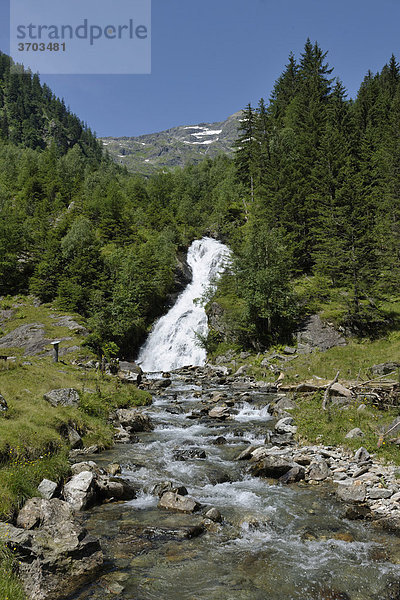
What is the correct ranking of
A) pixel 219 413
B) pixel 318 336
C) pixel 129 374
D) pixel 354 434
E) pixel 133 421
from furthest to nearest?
pixel 318 336, pixel 129 374, pixel 219 413, pixel 133 421, pixel 354 434

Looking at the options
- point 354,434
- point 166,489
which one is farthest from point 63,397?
point 354,434

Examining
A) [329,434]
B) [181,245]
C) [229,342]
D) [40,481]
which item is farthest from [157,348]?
→ [40,481]

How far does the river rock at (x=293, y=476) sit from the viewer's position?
11758 mm

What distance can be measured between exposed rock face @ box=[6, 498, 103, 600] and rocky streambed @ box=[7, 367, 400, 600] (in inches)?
2.2

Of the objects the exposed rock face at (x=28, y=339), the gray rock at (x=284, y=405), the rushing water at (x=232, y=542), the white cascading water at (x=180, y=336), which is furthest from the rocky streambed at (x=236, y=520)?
the white cascading water at (x=180, y=336)

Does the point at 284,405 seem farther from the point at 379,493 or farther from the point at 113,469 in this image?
the point at 113,469

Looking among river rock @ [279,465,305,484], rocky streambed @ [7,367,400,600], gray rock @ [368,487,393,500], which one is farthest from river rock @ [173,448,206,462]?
gray rock @ [368,487,393,500]

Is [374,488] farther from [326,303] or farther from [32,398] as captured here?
[326,303]

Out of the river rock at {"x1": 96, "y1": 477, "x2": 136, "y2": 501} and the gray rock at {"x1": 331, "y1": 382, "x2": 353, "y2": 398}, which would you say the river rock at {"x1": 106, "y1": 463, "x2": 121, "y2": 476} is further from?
the gray rock at {"x1": 331, "y1": 382, "x2": 353, "y2": 398}

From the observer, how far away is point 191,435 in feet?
56.4

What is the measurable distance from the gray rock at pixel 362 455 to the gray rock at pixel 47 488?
9810 mm

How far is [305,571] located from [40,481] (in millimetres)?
7187

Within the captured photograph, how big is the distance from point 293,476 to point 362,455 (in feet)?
8.84

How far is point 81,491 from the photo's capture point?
32.6ft
